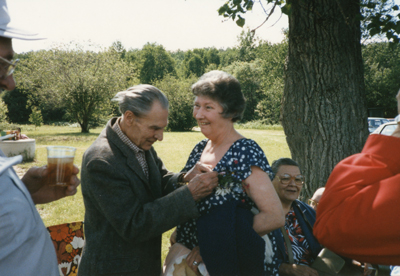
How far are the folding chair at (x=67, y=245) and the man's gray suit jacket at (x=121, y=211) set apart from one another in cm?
92

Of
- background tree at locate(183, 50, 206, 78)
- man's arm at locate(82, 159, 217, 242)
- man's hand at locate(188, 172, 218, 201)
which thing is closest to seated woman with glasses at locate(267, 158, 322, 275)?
man's hand at locate(188, 172, 218, 201)

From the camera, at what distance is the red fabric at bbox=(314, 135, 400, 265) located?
45.0 inches

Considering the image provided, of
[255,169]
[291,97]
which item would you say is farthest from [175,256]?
[291,97]

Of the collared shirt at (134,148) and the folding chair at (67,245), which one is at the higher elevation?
the collared shirt at (134,148)

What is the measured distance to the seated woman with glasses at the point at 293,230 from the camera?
2.54 m

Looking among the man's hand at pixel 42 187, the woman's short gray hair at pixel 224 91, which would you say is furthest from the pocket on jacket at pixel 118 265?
the woman's short gray hair at pixel 224 91

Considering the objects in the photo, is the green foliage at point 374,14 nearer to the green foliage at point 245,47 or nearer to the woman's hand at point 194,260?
the woman's hand at point 194,260

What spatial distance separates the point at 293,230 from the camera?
9.21 ft

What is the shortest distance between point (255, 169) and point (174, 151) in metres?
14.1

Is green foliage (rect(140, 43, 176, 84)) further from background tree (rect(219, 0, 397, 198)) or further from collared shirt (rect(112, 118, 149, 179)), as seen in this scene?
collared shirt (rect(112, 118, 149, 179))

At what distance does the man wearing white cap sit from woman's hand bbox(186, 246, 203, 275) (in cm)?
93

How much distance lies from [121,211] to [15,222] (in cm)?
80

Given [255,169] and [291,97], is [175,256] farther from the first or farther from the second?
[291,97]

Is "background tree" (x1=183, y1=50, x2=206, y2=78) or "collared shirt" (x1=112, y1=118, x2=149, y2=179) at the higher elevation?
"background tree" (x1=183, y1=50, x2=206, y2=78)
